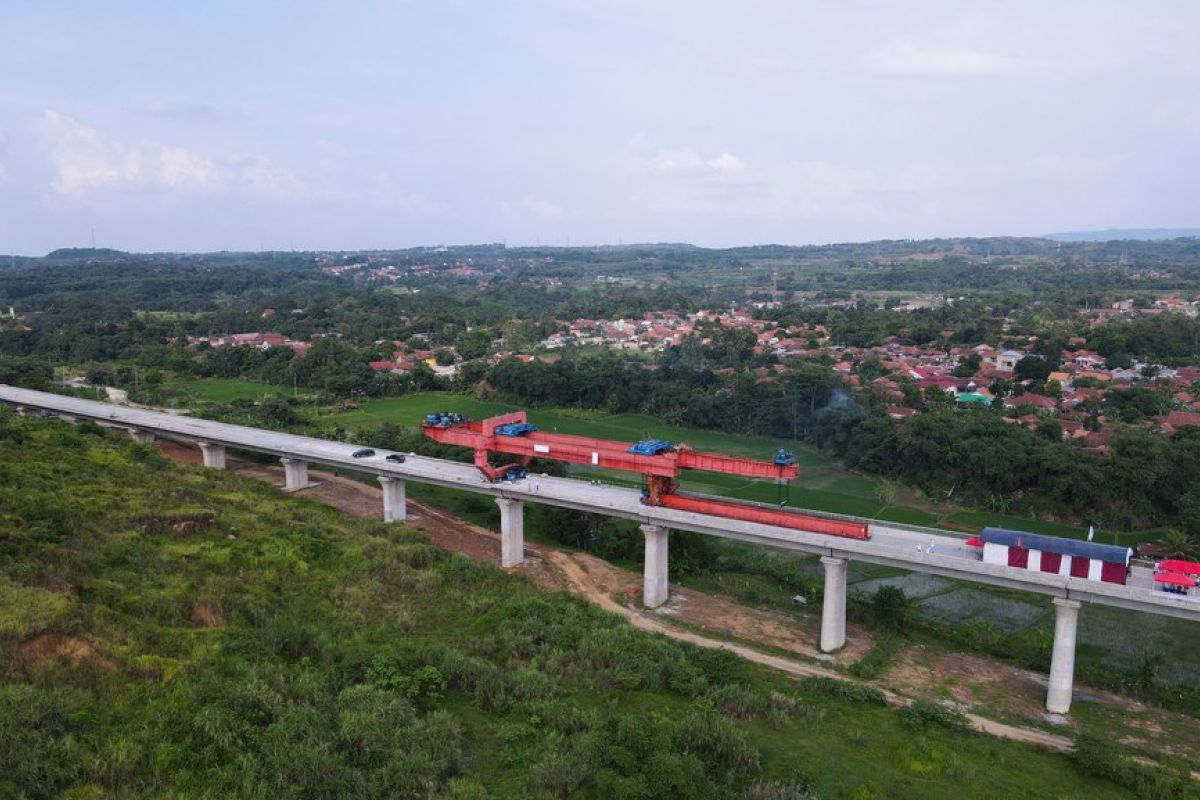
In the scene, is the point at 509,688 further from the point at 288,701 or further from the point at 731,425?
the point at 731,425

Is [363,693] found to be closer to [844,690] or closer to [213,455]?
[844,690]

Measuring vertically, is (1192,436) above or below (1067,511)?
above

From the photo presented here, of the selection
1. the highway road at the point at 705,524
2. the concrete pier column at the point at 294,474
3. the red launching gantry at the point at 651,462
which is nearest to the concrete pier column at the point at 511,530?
the highway road at the point at 705,524

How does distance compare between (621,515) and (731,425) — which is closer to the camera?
(621,515)

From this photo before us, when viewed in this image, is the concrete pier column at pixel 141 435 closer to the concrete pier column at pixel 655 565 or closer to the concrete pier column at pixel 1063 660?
the concrete pier column at pixel 655 565

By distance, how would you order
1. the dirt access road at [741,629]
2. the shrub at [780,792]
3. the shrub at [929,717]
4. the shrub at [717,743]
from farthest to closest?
the dirt access road at [741,629]
the shrub at [929,717]
the shrub at [717,743]
the shrub at [780,792]

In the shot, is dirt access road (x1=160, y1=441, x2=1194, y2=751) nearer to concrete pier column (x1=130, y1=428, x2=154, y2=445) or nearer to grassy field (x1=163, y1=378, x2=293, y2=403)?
concrete pier column (x1=130, y1=428, x2=154, y2=445)

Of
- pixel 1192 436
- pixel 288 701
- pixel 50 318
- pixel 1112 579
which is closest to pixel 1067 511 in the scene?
pixel 1192 436

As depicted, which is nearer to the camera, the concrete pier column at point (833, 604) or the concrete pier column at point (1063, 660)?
the concrete pier column at point (1063, 660)
